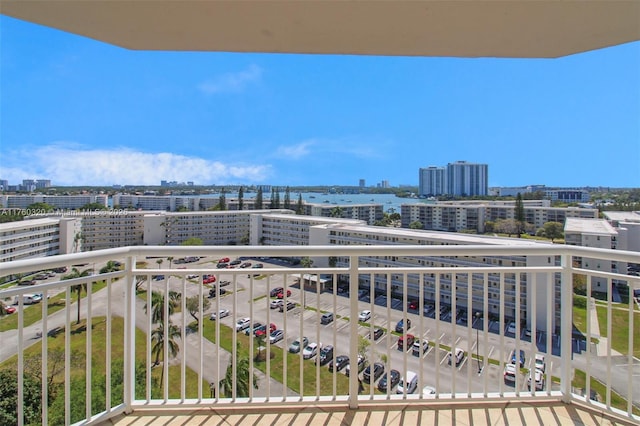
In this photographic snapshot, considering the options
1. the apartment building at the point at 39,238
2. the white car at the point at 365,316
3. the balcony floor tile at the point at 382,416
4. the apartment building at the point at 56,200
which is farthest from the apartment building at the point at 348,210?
the balcony floor tile at the point at 382,416

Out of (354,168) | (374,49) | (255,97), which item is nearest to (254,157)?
(255,97)

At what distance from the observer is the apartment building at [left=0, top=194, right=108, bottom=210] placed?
4.13m

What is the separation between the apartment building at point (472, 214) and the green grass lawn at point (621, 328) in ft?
7.67

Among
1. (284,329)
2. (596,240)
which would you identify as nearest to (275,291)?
(284,329)

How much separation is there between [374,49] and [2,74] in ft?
13.6

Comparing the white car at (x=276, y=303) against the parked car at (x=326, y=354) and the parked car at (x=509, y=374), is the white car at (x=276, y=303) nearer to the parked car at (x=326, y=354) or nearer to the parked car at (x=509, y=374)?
the parked car at (x=326, y=354)

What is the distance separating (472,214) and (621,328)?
3749 millimetres

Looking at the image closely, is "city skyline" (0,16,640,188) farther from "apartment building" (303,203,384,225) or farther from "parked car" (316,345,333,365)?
"parked car" (316,345,333,365)

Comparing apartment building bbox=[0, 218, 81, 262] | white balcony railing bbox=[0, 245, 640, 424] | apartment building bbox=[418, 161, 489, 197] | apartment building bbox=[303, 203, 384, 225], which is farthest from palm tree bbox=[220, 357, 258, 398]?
apartment building bbox=[418, 161, 489, 197]

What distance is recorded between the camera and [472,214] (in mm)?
5574

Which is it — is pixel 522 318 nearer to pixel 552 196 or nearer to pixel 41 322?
pixel 41 322

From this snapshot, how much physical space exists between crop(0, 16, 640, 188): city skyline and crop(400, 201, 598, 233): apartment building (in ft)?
2.01

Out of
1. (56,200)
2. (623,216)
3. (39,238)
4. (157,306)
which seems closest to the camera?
(157,306)

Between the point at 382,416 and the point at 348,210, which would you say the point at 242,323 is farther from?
the point at 348,210
